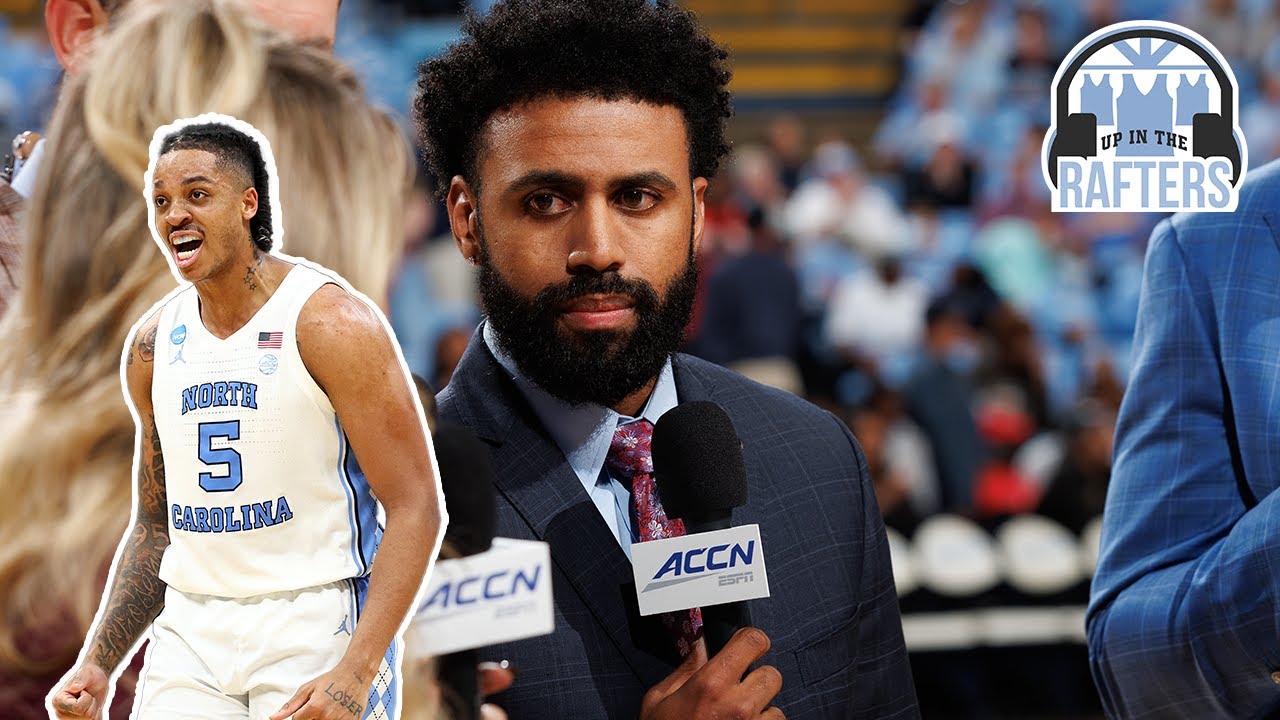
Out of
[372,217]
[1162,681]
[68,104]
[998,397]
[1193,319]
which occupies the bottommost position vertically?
[1162,681]

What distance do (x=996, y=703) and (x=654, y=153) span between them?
3007mm

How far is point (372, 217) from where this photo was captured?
1.37 metres

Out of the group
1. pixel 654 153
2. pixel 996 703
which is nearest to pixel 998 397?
pixel 996 703

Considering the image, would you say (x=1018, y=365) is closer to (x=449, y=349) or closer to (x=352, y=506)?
(x=449, y=349)

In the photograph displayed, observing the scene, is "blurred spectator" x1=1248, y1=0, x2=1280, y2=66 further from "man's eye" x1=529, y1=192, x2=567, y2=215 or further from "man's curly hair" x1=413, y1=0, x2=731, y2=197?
"man's eye" x1=529, y1=192, x2=567, y2=215

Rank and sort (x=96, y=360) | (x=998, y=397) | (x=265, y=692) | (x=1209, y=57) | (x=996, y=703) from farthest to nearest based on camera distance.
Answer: (x=998, y=397) → (x=996, y=703) → (x=1209, y=57) → (x=96, y=360) → (x=265, y=692)

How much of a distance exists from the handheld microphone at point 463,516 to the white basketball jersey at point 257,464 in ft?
0.50

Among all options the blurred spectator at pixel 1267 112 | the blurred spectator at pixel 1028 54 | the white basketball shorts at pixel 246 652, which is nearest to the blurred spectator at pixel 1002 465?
the blurred spectator at pixel 1028 54

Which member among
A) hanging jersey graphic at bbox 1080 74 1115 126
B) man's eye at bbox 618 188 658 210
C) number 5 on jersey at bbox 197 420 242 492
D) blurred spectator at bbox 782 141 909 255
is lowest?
number 5 on jersey at bbox 197 420 242 492

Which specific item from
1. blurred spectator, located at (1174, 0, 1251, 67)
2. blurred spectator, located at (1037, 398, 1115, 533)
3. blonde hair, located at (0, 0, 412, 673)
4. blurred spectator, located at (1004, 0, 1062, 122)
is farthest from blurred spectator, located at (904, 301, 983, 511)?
blonde hair, located at (0, 0, 412, 673)

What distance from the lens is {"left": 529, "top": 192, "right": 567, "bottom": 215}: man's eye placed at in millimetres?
1326

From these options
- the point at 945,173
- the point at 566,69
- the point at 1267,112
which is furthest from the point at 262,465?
the point at 945,173

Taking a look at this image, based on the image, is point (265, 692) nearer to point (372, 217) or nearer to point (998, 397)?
point (372, 217)

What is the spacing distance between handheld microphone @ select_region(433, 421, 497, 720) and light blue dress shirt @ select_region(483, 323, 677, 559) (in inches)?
3.6
